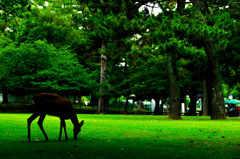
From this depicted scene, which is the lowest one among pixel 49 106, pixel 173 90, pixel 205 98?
pixel 49 106

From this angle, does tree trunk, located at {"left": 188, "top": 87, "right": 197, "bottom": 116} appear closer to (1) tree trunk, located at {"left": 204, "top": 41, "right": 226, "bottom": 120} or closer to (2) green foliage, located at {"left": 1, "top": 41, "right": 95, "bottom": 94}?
(2) green foliage, located at {"left": 1, "top": 41, "right": 95, "bottom": 94}

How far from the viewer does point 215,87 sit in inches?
958

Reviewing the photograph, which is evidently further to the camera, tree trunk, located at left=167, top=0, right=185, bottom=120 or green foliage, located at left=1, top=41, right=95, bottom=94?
green foliage, located at left=1, top=41, right=95, bottom=94

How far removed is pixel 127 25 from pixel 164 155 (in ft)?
51.7

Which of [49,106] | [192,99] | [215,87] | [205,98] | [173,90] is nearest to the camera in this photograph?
[49,106]

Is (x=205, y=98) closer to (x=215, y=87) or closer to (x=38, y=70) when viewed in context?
(x=215, y=87)

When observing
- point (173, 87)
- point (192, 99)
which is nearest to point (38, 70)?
point (173, 87)

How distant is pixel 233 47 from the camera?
25.9 metres

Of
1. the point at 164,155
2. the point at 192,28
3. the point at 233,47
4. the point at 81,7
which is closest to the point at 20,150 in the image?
the point at 164,155

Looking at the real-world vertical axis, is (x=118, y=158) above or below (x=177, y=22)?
below

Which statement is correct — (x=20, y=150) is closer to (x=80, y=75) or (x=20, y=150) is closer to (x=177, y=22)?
(x=177, y=22)

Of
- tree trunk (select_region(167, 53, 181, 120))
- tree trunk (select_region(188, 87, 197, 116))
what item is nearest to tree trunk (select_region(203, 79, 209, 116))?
tree trunk (select_region(188, 87, 197, 116))

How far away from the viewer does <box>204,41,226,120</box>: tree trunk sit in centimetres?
2412

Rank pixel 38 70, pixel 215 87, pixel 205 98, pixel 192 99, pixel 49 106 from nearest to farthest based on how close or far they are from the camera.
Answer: pixel 49 106 → pixel 215 87 → pixel 205 98 → pixel 38 70 → pixel 192 99
